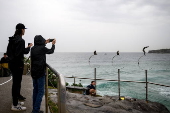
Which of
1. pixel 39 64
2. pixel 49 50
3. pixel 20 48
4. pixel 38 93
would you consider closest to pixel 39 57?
pixel 39 64

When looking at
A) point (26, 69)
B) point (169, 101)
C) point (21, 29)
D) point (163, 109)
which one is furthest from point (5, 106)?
point (169, 101)

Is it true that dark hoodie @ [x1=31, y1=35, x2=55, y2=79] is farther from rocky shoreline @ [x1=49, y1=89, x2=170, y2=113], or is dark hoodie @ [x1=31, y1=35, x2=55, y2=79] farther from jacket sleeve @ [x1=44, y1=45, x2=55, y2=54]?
rocky shoreline @ [x1=49, y1=89, x2=170, y2=113]

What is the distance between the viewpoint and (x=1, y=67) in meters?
8.37

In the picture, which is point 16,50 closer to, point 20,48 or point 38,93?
point 20,48

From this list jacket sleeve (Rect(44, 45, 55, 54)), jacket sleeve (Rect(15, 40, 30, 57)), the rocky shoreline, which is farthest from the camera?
the rocky shoreline

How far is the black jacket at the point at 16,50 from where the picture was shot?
10.0 ft

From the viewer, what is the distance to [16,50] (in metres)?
3.06

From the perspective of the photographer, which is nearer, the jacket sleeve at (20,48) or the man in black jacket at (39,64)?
the man in black jacket at (39,64)

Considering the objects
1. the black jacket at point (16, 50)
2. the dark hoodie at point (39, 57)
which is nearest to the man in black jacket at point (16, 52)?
the black jacket at point (16, 50)

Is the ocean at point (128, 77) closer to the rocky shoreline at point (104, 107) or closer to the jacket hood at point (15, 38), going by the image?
the jacket hood at point (15, 38)

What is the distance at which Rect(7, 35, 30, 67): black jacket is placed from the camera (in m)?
3.06

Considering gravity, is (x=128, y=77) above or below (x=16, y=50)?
below

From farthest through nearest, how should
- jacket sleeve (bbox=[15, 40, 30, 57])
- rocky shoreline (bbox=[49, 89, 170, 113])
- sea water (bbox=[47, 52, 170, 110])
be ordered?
sea water (bbox=[47, 52, 170, 110]), rocky shoreline (bbox=[49, 89, 170, 113]), jacket sleeve (bbox=[15, 40, 30, 57])

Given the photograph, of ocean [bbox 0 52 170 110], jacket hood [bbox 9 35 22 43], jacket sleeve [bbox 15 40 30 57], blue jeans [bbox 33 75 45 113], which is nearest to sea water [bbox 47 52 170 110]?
ocean [bbox 0 52 170 110]
